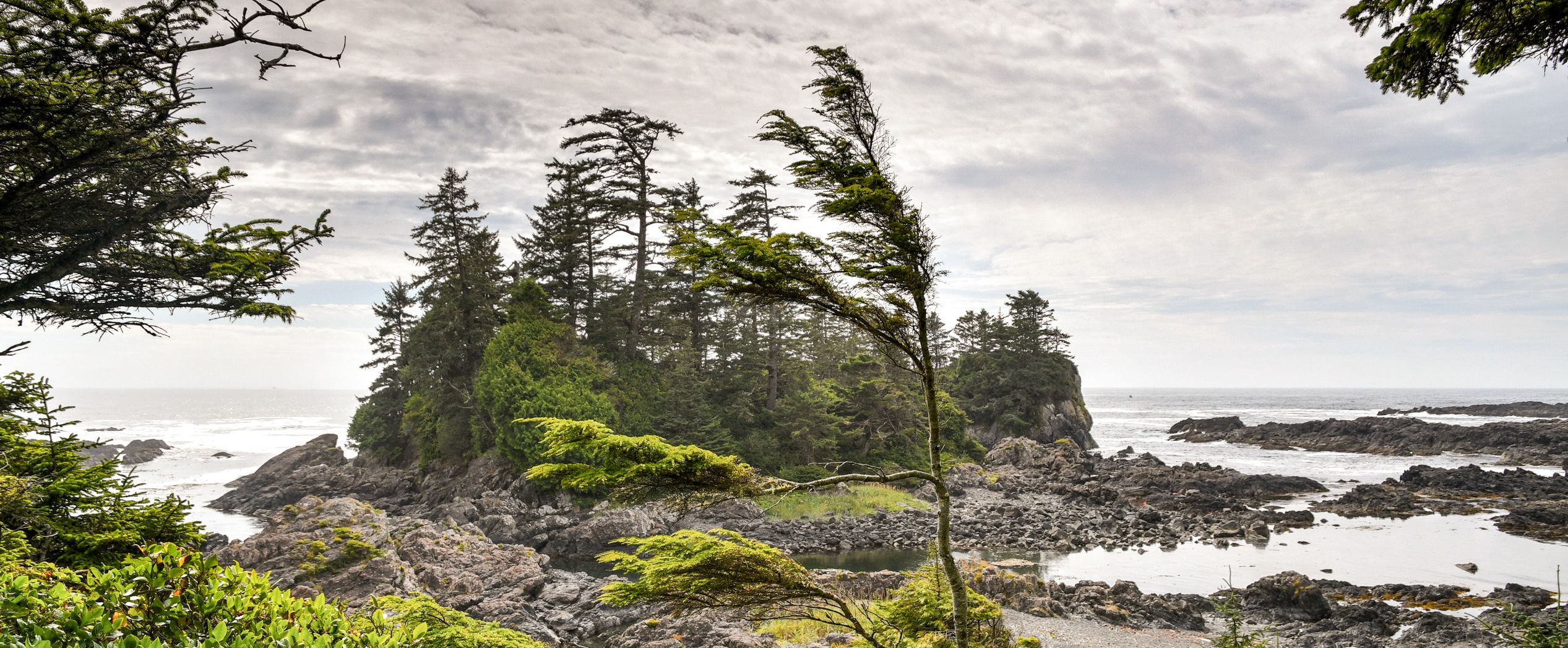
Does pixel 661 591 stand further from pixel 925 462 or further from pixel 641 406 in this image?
pixel 925 462

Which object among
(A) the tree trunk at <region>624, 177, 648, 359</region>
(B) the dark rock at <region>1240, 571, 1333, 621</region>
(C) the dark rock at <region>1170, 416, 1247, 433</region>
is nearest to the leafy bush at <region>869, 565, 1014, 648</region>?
(B) the dark rock at <region>1240, 571, 1333, 621</region>

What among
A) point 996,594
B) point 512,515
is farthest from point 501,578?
point 996,594

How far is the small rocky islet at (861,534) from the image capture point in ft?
46.2

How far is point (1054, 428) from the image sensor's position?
48.5 metres

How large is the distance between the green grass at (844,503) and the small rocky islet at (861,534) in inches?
29.7

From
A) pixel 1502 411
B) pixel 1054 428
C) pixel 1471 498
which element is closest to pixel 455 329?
pixel 1054 428

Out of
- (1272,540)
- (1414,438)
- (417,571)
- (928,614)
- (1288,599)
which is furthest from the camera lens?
(1414,438)

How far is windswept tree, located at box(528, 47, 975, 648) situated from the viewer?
5.65 m

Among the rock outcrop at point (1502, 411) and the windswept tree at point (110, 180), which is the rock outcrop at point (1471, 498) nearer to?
the windswept tree at point (110, 180)

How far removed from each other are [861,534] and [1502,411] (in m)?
109

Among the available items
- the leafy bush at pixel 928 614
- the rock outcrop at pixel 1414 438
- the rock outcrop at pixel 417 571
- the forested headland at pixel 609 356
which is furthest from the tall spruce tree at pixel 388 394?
the rock outcrop at pixel 1414 438

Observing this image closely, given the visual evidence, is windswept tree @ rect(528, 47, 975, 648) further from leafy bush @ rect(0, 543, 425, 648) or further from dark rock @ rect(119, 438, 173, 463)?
dark rock @ rect(119, 438, 173, 463)

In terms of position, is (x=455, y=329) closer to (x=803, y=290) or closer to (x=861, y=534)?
(x=861, y=534)

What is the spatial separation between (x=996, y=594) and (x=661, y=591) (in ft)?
41.0
